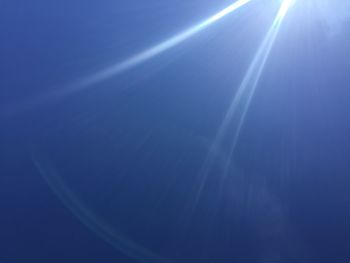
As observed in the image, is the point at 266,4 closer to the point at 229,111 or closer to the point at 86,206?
the point at 229,111

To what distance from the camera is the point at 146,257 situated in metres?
7.74

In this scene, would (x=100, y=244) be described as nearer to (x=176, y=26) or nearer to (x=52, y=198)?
(x=52, y=198)

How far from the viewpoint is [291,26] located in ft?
27.0

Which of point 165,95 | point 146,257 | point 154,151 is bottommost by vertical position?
→ point 146,257

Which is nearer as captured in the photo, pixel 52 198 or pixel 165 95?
pixel 52 198

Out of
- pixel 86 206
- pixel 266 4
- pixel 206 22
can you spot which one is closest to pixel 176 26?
pixel 206 22

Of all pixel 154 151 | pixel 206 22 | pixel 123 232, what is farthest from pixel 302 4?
pixel 123 232

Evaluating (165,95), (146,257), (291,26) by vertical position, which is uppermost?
(291,26)

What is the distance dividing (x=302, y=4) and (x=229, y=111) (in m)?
1.47

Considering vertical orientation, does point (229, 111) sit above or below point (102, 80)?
below

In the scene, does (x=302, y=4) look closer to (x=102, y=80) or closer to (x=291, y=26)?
(x=291, y=26)

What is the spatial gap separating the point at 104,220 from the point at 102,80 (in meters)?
1.56

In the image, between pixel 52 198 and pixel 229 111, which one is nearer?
pixel 52 198

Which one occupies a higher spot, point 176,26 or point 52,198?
point 176,26
